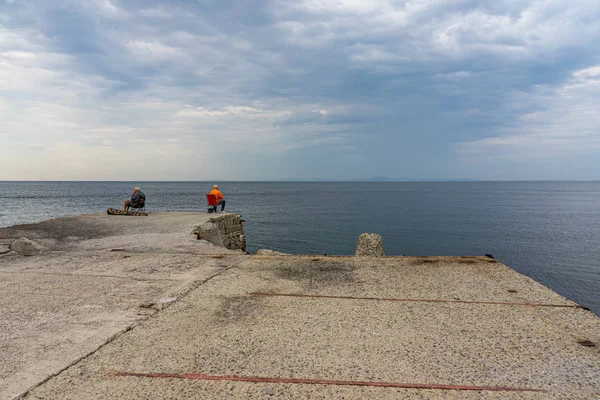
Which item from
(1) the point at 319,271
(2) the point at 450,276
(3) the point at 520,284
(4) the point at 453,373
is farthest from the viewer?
(1) the point at 319,271

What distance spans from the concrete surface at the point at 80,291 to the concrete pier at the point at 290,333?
2cm

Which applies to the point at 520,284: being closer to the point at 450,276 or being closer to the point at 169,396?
the point at 450,276

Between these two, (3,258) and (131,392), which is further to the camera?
(3,258)

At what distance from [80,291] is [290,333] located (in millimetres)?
3408

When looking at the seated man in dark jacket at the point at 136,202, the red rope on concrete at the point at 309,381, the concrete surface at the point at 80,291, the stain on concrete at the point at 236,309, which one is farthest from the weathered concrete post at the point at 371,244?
the seated man in dark jacket at the point at 136,202

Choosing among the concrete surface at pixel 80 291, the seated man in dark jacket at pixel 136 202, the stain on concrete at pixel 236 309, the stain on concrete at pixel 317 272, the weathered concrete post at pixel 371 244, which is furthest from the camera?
the seated man in dark jacket at pixel 136 202

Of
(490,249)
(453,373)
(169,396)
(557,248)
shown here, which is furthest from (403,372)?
(557,248)

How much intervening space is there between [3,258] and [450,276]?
863 cm

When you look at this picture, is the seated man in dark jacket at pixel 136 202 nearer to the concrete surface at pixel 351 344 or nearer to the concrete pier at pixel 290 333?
the concrete pier at pixel 290 333

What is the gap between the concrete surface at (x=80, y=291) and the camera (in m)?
3.46

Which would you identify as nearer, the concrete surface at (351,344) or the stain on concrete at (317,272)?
the concrete surface at (351,344)

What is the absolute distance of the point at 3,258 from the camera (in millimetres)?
7430

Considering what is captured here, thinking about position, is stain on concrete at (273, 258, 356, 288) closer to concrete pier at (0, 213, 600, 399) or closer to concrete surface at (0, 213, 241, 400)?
concrete pier at (0, 213, 600, 399)

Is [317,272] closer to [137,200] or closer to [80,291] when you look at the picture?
[80,291]
